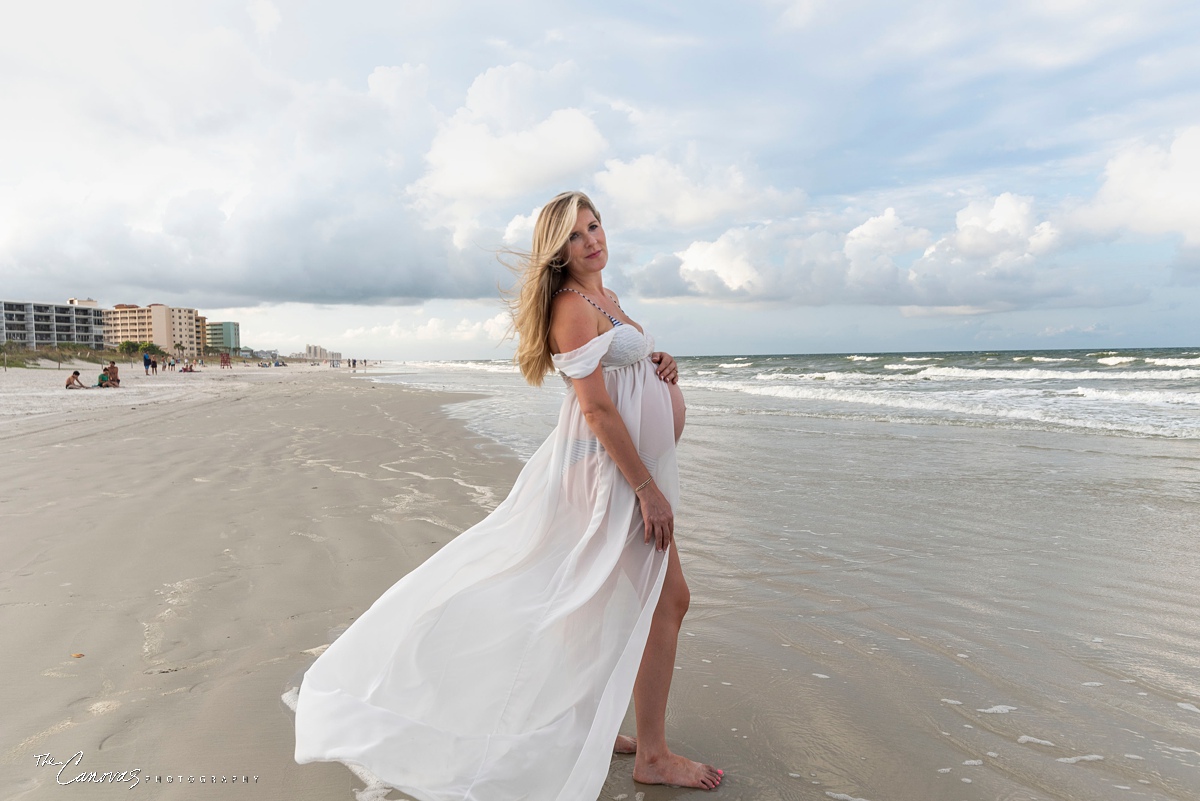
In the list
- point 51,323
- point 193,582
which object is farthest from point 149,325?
point 193,582

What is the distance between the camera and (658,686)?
93.7 inches

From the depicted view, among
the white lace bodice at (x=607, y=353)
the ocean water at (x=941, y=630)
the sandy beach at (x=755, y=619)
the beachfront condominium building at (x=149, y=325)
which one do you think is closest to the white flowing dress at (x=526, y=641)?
the white lace bodice at (x=607, y=353)

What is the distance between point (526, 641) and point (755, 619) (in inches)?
74.3

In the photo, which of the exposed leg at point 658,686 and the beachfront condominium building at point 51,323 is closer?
the exposed leg at point 658,686

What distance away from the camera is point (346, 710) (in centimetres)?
216

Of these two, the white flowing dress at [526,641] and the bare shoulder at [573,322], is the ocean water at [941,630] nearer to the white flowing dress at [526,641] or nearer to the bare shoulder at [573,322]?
the white flowing dress at [526,641]

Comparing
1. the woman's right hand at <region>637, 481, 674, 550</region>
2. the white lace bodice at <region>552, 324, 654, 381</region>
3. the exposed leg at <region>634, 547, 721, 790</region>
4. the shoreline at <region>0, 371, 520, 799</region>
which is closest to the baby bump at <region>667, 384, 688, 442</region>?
the white lace bodice at <region>552, 324, 654, 381</region>

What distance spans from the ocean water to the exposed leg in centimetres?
8

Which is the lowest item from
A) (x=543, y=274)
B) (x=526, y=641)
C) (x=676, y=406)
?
(x=526, y=641)

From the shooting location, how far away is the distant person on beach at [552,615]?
81.4 inches

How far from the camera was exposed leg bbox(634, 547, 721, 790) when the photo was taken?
2355mm

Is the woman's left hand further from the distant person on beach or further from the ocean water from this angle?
the ocean water

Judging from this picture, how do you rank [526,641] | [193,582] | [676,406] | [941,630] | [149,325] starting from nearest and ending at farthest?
[526,641], [676,406], [941,630], [193,582], [149,325]

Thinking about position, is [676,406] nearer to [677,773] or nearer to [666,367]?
[666,367]
